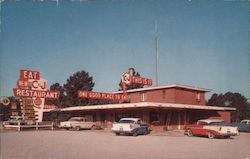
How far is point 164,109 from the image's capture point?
32.8m

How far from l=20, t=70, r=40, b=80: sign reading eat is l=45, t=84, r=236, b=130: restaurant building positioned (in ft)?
22.1

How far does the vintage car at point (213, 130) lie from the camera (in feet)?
74.6

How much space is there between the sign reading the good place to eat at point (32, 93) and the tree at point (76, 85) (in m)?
36.0

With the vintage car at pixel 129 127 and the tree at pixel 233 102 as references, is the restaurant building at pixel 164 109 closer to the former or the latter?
the vintage car at pixel 129 127

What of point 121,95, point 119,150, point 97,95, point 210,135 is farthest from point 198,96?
point 119,150

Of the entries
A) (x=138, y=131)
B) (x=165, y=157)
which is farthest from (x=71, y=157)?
(x=138, y=131)

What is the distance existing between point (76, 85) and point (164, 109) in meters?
48.6

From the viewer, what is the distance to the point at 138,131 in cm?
2581

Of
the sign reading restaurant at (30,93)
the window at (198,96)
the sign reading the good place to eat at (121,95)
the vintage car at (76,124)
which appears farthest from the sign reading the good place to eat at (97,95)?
the window at (198,96)

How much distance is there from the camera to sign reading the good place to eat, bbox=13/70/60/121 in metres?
37.4

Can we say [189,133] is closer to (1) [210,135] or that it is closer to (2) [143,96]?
(1) [210,135]

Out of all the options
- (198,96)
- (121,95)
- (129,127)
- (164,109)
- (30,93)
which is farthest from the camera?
(121,95)

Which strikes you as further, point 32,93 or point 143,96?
point 143,96

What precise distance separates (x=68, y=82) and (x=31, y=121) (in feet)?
137
